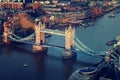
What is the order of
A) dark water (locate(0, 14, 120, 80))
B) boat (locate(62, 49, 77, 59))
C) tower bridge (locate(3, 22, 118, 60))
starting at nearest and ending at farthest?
dark water (locate(0, 14, 120, 80)) → boat (locate(62, 49, 77, 59)) → tower bridge (locate(3, 22, 118, 60))

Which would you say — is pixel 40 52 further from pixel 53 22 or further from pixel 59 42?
pixel 53 22

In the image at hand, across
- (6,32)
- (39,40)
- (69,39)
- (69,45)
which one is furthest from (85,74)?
(6,32)

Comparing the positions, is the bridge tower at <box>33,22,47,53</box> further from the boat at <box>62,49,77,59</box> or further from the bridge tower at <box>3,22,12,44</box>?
the bridge tower at <box>3,22,12,44</box>

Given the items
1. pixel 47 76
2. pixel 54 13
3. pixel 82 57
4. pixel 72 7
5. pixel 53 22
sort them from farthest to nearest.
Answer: pixel 72 7, pixel 54 13, pixel 53 22, pixel 82 57, pixel 47 76

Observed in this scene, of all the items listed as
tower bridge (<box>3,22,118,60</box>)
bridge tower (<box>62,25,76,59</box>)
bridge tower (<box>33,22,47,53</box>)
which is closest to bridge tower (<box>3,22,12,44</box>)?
tower bridge (<box>3,22,118,60</box>)

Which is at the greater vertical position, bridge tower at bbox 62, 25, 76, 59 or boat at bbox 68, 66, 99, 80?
bridge tower at bbox 62, 25, 76, 59

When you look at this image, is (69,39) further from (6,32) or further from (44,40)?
(6,32)

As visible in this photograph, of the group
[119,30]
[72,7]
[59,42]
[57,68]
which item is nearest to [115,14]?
[72,7]
